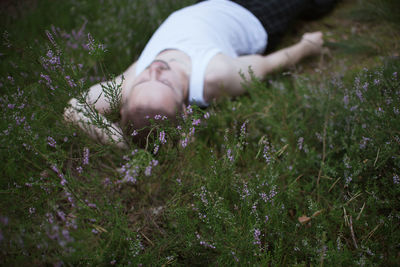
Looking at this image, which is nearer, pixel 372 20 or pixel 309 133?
pixel 309 133

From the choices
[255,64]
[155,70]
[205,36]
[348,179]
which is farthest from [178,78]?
[348,179]

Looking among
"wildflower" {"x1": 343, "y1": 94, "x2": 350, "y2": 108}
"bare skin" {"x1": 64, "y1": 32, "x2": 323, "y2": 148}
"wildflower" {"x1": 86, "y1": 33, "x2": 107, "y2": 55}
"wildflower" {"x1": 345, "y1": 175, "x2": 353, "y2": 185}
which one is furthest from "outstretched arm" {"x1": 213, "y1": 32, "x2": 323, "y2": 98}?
"wildflower" {"x1": 86, "y1": 33, "x2": 107, "y2": 55}

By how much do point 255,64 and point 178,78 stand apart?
925 millimetres

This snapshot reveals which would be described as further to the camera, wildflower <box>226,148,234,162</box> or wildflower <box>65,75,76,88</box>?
wildflower <box>226,148,234,162</box>

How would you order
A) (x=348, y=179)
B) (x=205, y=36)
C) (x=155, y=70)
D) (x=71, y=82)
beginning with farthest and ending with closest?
1. (x=205, y=36)
2. (x=155, y=70)
3. (x=348, y=179)
4. (x=71, y=82)

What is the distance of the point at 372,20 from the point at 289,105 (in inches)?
63.3

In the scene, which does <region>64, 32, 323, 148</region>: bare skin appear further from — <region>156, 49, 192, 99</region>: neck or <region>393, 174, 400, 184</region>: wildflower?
<region>393, 174, 400, 184</region>: wildflower

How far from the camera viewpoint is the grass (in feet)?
3.94

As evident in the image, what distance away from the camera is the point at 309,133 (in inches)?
83.0

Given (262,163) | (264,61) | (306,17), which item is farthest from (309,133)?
(306,17)

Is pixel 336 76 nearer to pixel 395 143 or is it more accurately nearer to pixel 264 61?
pixel 395 143

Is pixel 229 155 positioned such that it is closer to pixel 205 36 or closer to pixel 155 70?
pixel 155 70

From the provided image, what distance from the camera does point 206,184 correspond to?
150 cm

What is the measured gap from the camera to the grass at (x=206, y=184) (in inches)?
47.3
